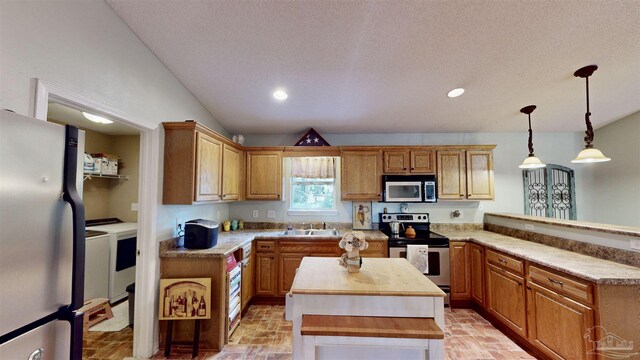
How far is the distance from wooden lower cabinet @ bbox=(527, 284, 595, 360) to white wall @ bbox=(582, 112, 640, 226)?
115 inches

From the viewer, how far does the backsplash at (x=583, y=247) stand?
2.09m

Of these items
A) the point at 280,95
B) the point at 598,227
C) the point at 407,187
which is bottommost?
the point at 598,227

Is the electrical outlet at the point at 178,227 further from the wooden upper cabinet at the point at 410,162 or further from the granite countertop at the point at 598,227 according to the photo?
the granite countertop at the point at 598,227

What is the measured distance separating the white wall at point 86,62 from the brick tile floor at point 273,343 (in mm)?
1180

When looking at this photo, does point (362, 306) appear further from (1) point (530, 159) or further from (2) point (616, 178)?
(2) point (616, 178)

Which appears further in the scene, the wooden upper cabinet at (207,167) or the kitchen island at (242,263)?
the wooden upper cabinet at (207,167)

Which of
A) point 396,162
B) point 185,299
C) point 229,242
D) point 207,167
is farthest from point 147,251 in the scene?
point 396,162

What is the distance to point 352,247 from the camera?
1991 millimetres

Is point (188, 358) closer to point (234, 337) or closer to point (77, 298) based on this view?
point (234, 337)

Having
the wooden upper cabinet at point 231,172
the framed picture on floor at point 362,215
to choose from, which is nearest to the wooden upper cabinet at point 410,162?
the framed picture on floor at point 362,215

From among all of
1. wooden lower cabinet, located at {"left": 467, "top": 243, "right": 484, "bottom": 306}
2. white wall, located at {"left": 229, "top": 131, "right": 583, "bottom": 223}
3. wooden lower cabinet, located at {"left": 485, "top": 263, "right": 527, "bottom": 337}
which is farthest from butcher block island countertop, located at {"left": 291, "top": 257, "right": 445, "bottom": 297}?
white wall, located at {"left": 229, "top": 131, "right": 583, "bottom": 223}

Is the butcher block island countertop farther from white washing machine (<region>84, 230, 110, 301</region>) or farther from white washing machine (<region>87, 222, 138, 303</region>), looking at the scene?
white washing machine (<region>84, 230, 110, 301</region>)

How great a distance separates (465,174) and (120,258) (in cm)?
507

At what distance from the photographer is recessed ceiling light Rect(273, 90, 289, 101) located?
2998mm
